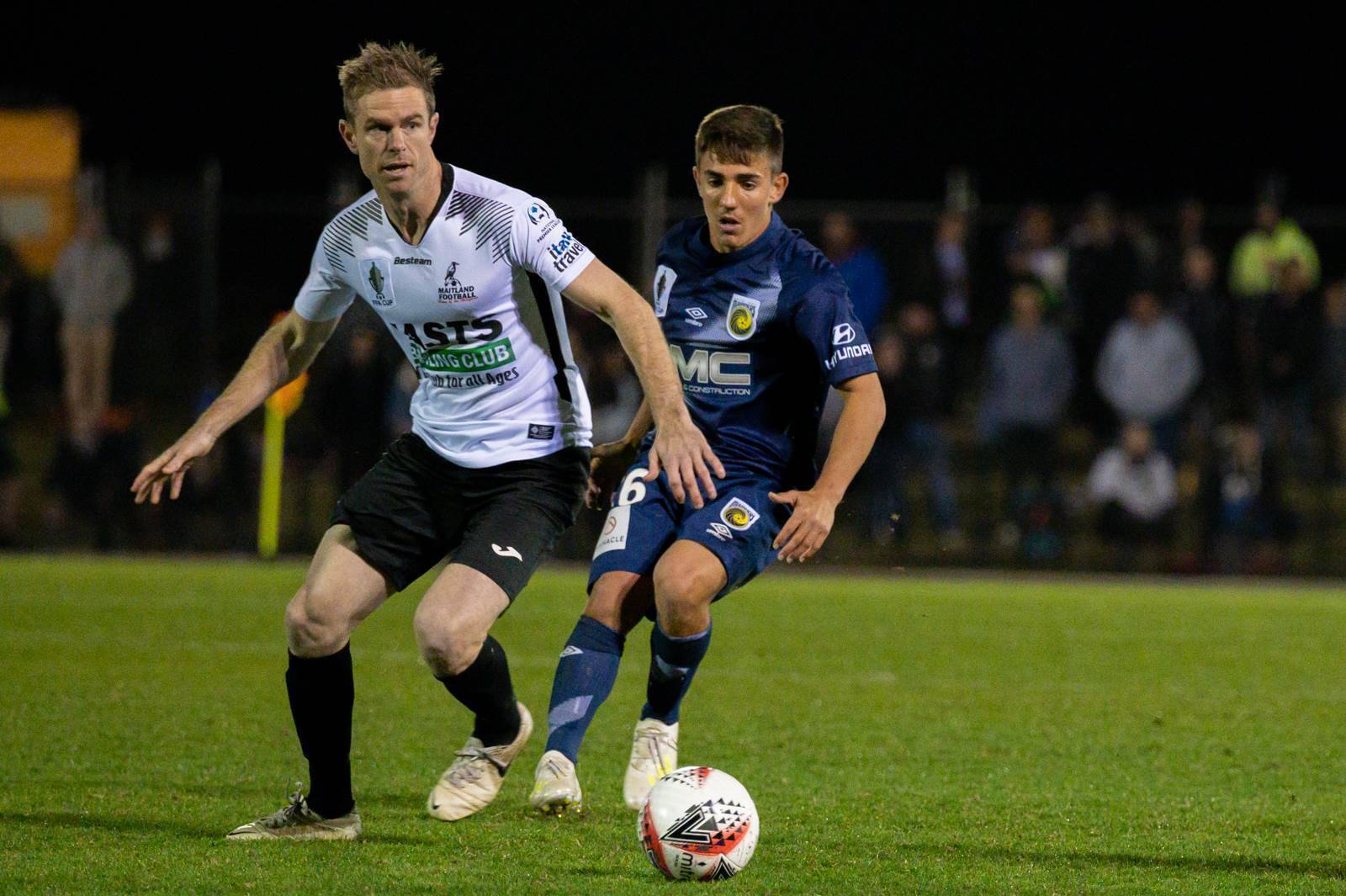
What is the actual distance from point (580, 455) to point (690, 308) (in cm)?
62

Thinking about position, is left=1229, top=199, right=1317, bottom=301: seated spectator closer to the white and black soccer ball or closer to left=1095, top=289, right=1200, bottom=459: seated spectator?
left=1095, top=289, right=1200, bottom=459: seated spectator

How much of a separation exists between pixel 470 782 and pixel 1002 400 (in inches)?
400

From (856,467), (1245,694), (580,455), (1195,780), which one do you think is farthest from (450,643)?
(1245,694)

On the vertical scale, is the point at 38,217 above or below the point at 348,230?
above

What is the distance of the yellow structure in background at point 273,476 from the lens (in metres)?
15.3

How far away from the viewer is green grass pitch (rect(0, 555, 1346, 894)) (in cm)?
472

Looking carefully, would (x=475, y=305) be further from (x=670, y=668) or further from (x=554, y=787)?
(x=554, y=787)

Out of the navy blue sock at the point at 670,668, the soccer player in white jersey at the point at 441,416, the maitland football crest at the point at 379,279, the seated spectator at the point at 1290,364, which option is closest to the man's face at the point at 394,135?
the soccer player in white jersey at the point at 441,416

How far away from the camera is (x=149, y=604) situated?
457 inches

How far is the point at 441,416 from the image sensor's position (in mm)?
5387

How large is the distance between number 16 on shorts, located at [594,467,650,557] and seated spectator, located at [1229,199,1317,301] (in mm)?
10154

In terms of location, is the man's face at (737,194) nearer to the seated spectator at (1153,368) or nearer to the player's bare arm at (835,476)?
the player's bare arm at (835,476)

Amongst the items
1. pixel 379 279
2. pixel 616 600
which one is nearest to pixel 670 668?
pixel 616 600

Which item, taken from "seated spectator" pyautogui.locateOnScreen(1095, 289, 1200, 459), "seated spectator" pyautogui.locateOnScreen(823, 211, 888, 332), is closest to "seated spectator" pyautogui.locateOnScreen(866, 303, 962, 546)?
Result: "seated spectator" pyautogui.locateOnScreen(823, 211, 888, 332)
